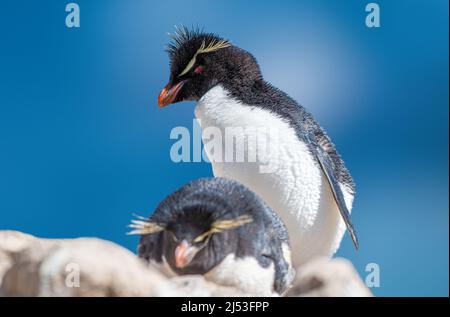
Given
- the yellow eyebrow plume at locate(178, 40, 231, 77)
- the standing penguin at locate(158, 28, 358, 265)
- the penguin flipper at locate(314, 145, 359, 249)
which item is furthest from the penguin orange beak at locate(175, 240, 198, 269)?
the yellow eyebrow plume at locate(178, 40, 231, 77)

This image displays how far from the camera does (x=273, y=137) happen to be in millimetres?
2119

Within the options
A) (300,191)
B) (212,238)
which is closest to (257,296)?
(212,238)

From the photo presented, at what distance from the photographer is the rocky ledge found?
1.35 m

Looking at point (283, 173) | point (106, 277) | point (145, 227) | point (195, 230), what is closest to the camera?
point (106, 277)

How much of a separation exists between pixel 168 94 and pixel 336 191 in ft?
2.50

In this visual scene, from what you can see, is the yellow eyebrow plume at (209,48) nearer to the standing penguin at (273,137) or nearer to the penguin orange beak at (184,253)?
the standing penguin at (273,137)

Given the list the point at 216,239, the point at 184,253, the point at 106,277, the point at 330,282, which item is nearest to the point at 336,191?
the point at 330,282

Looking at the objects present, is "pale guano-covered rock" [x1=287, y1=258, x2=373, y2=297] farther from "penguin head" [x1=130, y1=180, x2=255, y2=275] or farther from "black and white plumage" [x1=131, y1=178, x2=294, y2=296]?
"penguin head" [x1=130, y1=180, x2=255, y2=275]

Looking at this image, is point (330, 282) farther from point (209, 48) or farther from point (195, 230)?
point (209, 48)

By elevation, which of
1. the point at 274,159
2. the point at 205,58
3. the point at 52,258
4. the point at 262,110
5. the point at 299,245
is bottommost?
the point at 299,245

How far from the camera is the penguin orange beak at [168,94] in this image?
239cm

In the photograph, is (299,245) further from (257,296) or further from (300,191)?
(257,296)

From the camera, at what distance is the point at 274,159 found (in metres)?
2.10

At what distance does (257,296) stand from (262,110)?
2.81 feet
